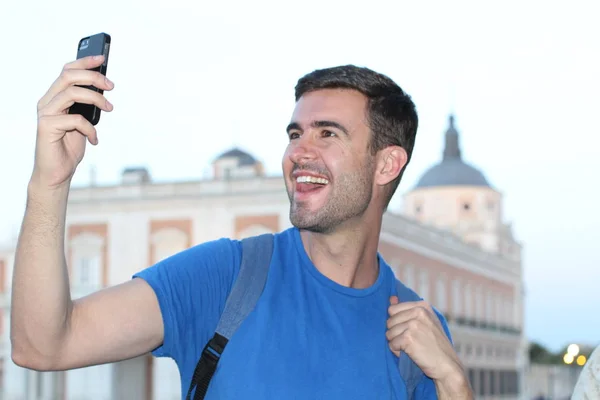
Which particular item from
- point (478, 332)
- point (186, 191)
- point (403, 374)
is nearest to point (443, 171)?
point (478, 332)

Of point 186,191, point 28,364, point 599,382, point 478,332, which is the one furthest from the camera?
point 478,332

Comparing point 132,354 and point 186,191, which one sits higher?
point 132,354

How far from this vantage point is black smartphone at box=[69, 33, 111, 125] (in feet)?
6.84

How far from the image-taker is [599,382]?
2055 millimetres

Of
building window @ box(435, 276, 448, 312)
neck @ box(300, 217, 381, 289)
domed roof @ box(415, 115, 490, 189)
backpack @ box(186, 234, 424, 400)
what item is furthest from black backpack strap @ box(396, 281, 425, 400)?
domed roof @ box(415, 115, 490, 189)

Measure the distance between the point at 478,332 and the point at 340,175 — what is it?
44.9 metres

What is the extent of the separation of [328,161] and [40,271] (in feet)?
2.65

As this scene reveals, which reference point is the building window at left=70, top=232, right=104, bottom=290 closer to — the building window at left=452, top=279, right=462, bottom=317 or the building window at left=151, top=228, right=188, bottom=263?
the building window at left=151, top=228, right=188, bottom=263

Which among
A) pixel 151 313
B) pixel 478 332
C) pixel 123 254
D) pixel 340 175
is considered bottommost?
pixel 478 332


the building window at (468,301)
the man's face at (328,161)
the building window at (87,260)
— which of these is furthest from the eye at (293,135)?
the building window at (468,301)

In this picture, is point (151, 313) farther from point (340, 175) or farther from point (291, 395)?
point (340, 175)

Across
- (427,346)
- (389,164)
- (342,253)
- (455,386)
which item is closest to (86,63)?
(342,253)

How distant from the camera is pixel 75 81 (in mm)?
2070

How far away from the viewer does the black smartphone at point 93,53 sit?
2084 mm
